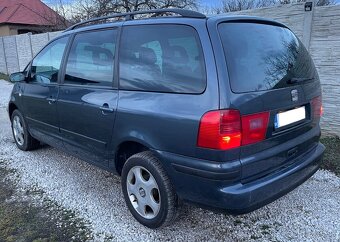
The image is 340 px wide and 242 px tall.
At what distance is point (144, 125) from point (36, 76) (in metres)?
2.42

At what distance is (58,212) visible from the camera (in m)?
3.39

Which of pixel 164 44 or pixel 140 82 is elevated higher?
pixel 164 44

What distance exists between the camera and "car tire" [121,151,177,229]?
277cm

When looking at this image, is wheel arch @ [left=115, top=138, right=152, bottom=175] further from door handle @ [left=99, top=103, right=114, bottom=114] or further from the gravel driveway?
the gravel driveway

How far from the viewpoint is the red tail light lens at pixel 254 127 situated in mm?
2432

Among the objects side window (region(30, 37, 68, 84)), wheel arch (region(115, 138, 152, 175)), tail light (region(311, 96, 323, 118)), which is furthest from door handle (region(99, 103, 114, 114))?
tail light (region(311, 96, 323, 118))

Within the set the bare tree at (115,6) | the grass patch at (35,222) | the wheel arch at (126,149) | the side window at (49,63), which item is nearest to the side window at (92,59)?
the side window at (49,63)

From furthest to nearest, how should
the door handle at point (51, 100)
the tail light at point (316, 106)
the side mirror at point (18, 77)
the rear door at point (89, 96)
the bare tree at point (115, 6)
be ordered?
the bare tree at point (115, 6) < the side mirror at point (18, 77) < the door handle at point (51, 100) < the rear door at point (89, 96) < the tail light at point (316, 106)

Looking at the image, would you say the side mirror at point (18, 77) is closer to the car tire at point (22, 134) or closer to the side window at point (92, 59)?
the car tire at point (22, 134)

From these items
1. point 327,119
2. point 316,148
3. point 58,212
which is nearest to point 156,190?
point 58,212

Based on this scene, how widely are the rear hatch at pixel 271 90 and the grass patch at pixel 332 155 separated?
1.36 metres

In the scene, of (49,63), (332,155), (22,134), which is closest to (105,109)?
(49,63)

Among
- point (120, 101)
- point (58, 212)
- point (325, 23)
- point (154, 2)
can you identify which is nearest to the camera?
point (120, 101)

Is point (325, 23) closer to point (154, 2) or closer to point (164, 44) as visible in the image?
point (164, 44)
